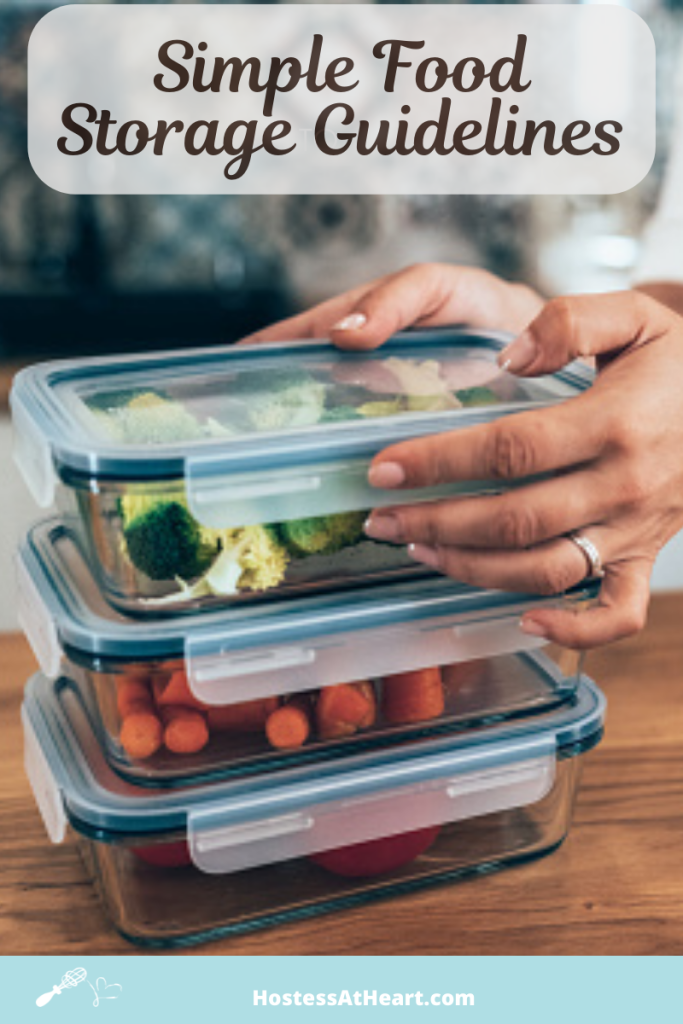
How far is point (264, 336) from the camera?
97 centimetres

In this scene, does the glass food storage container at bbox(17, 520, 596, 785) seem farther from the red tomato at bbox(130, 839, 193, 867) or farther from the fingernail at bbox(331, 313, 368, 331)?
the fingernail at bbox(331, 313, 368, 331)

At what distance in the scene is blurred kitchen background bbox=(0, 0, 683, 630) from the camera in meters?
1.32

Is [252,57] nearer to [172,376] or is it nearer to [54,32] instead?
[54,32]

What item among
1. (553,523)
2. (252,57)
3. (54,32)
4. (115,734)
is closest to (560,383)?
(553,523)

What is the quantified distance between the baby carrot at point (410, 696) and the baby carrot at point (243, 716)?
7 centimetres

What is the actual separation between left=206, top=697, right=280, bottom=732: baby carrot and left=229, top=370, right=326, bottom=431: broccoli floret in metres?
0.16

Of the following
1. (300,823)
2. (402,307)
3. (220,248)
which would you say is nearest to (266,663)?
(300,823)

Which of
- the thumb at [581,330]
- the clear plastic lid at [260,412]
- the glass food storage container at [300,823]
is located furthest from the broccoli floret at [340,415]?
the glass food storage container at [300,823]

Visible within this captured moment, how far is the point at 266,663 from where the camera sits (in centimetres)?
61

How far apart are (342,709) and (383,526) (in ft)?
0.38

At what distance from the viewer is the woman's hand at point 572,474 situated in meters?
0.60

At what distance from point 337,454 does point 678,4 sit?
1.07 meters

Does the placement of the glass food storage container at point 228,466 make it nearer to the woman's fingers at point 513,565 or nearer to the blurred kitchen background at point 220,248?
the woman's fingers at point 513,565

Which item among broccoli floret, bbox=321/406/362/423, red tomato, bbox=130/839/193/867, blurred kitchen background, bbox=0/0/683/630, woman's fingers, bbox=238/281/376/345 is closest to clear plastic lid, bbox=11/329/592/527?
broccoli floret, bbox=321/406/362/423
